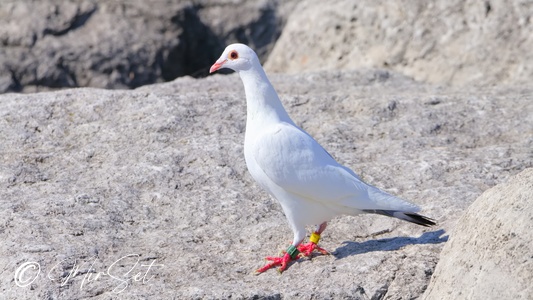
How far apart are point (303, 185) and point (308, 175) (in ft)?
0.27

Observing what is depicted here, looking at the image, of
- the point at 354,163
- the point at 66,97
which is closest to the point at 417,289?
the point at 354,163

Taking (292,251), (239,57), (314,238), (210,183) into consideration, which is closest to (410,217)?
(314,238)

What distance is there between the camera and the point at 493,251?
5910mm

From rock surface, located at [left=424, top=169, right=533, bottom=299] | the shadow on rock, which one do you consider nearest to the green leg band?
the shadow on rock

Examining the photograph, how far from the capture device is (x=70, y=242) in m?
7.29

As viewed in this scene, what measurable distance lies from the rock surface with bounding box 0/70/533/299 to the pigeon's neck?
913mm

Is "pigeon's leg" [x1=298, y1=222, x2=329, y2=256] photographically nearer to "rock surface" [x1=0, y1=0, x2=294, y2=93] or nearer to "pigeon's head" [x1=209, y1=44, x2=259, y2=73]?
"pigeon's head" [x1=209, y1=44, x2=259, y2=73]

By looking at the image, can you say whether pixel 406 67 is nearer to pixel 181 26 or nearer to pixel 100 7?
pixel 181 26

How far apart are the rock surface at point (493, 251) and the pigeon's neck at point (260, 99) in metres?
1.67

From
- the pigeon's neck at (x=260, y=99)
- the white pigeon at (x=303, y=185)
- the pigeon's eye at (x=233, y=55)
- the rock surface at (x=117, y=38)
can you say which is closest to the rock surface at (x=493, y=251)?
the white pigeon at (x=303, y=185)

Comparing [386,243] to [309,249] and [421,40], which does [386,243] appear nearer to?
[309,249]

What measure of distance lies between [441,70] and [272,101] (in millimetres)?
4982

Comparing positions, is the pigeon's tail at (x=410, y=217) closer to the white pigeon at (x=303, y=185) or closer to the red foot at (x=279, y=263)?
the white pigeon at (x=303, y=185)

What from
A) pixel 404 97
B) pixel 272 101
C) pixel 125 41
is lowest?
pixel 125 41
